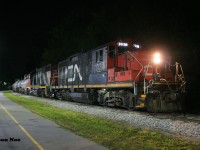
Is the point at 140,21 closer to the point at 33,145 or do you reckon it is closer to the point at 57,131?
the point at 57,131

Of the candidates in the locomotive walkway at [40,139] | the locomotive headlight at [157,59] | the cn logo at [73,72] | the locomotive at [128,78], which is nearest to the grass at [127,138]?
the locomotive walkway at [40,139]

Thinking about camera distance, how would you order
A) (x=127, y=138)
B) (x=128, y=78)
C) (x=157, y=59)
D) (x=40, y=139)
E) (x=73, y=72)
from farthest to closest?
1. (x=73, y=72)
2. (x=128, y=78)
3. (x=157, y=59)
4. (x=127, y=138)
5. (x=40, y=139)

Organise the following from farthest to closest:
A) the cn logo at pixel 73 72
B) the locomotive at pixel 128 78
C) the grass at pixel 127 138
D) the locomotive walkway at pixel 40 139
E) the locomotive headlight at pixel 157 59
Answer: the cn logo at pixel 73 72, the locomotive headlight at pixel 157 59, the locomotive at pixel 128 78, the grass at pixel 127 138, the locomotive walkway at pixel 40 139

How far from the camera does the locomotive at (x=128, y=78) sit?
1658cm

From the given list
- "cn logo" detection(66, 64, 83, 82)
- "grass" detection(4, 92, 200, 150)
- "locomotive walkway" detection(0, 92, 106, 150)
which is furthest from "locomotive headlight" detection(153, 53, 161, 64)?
"cn logo" detection(66, 64, 83, 82)

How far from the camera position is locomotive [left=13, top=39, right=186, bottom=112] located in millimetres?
16578

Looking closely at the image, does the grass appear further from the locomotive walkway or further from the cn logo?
the cn logo

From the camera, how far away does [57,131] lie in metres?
11.4

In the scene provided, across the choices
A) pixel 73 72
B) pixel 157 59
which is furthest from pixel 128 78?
pixel 73 72

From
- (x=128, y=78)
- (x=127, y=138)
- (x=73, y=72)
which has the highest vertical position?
(x=73, y=72)

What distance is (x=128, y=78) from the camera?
716 inches

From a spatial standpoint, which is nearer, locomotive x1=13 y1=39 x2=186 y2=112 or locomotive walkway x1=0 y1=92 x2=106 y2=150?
locomotive walkway x1=0 y1=92 x2=106 y2=150

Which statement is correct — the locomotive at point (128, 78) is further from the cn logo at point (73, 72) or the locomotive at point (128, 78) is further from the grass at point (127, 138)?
the grass at point (127, 138)

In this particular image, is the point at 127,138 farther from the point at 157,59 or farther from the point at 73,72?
the point at 73,72
